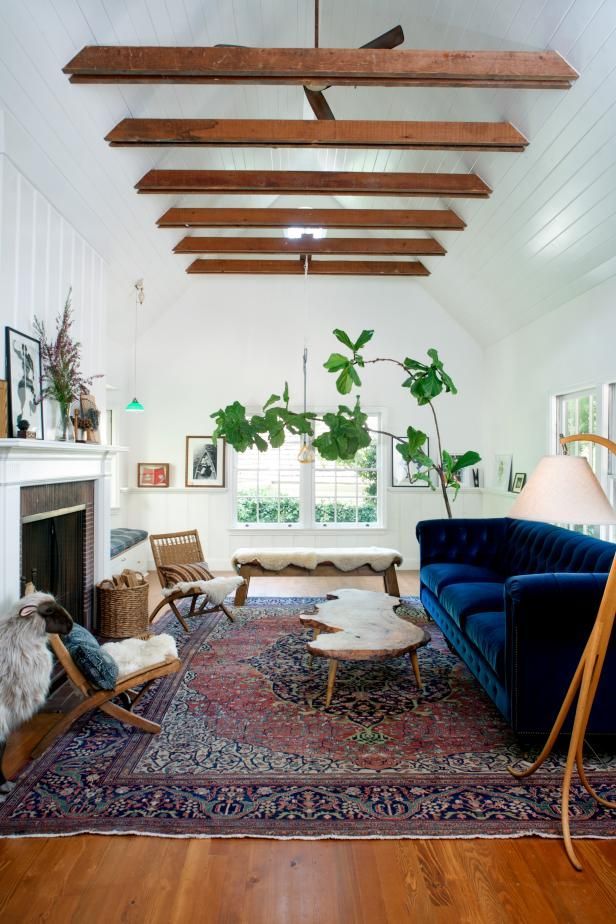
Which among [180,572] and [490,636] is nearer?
[490,636]

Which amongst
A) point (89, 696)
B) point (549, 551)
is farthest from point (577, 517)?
point (89, 696)

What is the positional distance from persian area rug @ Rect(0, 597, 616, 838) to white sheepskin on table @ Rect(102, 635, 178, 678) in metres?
0.32

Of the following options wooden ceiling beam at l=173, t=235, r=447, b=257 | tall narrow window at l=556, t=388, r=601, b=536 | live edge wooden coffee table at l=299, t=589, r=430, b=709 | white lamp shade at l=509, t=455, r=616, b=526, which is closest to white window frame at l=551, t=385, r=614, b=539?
tall narrow window at l=556, t=388, r=601, b=536

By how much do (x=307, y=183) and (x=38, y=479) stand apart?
3128mm

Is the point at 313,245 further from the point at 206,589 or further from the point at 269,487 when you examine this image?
the point at 206,589

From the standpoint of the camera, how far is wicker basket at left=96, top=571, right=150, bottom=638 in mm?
4543

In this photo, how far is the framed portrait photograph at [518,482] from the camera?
6.21 m

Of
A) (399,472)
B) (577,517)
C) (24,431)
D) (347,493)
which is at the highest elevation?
(24,431)

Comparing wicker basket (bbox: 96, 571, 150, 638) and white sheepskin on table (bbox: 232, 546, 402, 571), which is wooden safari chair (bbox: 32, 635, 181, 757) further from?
white sheepskin on table (bbox: 232, 546, 402, 571)

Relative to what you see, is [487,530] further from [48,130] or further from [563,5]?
[48,130]

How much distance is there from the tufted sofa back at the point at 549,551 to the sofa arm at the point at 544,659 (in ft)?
2.42

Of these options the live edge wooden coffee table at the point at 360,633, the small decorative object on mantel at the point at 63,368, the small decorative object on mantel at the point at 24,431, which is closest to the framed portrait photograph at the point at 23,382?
the small decorative object on mantel at the point at 24,431

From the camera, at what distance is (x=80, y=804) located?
7.77ft

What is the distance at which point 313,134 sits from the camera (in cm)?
404
